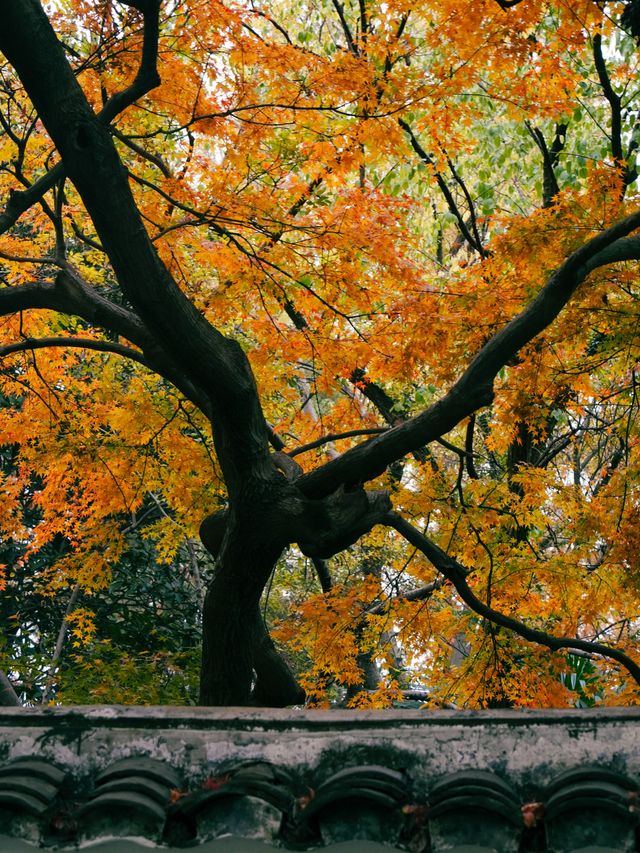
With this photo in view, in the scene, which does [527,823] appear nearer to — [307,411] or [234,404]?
[234,404]

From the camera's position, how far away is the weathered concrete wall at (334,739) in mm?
2326

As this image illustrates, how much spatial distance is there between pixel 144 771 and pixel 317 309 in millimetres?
5318

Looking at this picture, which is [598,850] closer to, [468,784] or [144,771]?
[468,784]

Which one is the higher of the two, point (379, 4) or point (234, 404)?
point (379, 4)

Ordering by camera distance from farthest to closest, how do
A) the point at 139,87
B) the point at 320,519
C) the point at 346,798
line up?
1. the point at 320,519
2. the point at 139,87
3. the point at 346,798

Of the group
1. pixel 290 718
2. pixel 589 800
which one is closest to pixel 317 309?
pixel 290 718

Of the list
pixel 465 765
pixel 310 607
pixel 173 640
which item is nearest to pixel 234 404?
pixel 465 765

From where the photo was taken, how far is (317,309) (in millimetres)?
7285

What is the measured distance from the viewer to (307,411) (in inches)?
420

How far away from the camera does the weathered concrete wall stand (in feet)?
7.63

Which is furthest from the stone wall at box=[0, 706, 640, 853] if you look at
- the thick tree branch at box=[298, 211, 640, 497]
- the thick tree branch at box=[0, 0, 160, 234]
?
the thick tree branch at box=[0, 0, 160, 234]

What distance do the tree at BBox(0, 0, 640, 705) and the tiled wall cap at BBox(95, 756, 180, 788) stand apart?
2503 mm

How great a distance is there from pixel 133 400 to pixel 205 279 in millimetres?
3574

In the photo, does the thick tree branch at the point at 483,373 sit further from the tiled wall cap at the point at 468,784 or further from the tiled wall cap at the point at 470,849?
the tiled wall cap at the point at 470,849
